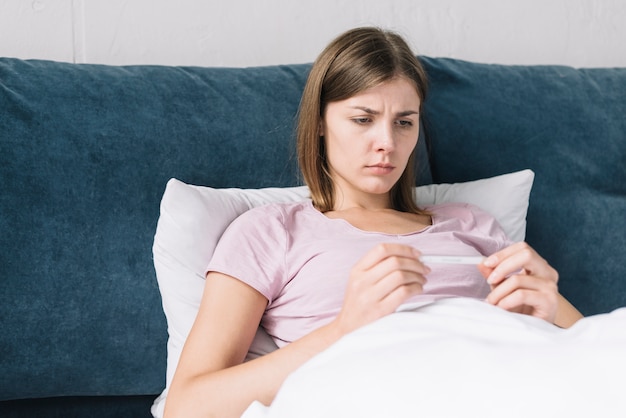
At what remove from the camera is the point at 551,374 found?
90 cm

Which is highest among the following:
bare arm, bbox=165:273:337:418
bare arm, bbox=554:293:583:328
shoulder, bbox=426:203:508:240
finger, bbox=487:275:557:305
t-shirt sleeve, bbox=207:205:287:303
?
finger, bbox=487:275:557:305

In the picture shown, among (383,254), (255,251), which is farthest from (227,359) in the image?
(383,254)

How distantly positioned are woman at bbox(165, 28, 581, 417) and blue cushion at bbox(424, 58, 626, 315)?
0.20 metres

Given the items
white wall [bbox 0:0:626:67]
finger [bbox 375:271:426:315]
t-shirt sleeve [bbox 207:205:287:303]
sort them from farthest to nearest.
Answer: white wall [bbox 0:0:626:67] < t-shirt sleeve [bbox 207:205:287:303] < finger [bbox 375:271:426:315]

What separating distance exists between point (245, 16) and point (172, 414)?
1029 millimetres

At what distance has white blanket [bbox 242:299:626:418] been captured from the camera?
34.7 inches

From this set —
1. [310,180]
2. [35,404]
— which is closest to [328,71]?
[310,180]

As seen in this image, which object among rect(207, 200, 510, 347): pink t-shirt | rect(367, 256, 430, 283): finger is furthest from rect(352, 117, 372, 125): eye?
rect(367, 256, 430, 283): finger

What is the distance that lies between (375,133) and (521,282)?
42cm

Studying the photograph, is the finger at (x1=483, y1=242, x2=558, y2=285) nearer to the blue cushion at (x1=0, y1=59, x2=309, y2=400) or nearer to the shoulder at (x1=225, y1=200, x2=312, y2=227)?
the shoulder at (x1=225, y1=200, x2=312, y2=227)

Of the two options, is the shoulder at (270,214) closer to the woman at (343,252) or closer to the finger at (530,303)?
the woman at (343,252)

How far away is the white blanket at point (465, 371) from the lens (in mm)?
881

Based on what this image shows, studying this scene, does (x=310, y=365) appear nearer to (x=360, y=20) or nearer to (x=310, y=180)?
(x=310, y=180)

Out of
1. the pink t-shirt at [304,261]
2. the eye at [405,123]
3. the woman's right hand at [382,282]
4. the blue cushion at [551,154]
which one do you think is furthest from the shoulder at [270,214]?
the blue cushion at [551,154]
